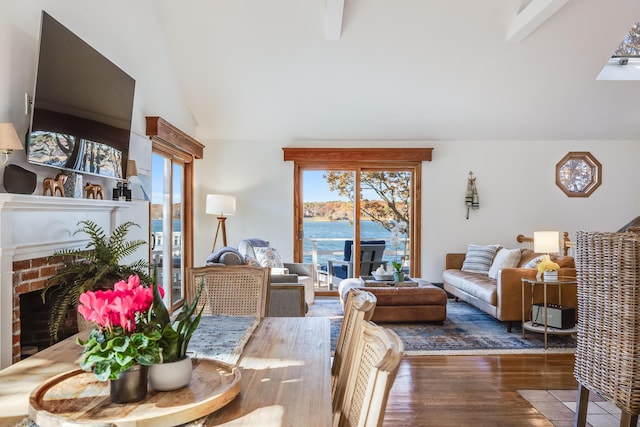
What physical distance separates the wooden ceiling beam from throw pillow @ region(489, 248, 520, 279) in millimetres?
2547

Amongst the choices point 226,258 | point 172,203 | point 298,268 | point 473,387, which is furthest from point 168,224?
point 473,387

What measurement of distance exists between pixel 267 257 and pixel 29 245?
3.44m

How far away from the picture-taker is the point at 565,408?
10.3 feet

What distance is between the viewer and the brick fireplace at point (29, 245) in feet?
8.14

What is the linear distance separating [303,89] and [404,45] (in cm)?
142

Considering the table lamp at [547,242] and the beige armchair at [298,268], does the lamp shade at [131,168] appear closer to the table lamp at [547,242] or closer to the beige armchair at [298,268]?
the beige armchair at [298,268]

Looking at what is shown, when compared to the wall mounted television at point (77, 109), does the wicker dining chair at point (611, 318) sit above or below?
below

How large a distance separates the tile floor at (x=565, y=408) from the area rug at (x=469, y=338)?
3.17 feet

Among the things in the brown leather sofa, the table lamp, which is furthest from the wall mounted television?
the table lamp

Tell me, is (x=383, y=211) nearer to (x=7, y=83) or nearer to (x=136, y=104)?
(x=136, y=104)

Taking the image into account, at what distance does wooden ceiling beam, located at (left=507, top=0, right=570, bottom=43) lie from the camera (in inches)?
176

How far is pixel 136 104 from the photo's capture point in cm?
461

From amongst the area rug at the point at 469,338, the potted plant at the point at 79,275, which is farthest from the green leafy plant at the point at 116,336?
the area rug at the point at 469,338

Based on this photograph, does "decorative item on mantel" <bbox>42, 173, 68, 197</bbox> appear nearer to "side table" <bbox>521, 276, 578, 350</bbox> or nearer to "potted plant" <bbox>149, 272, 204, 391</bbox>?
"potted plant" <bbox>149, 272, 204, 391</bbox>
